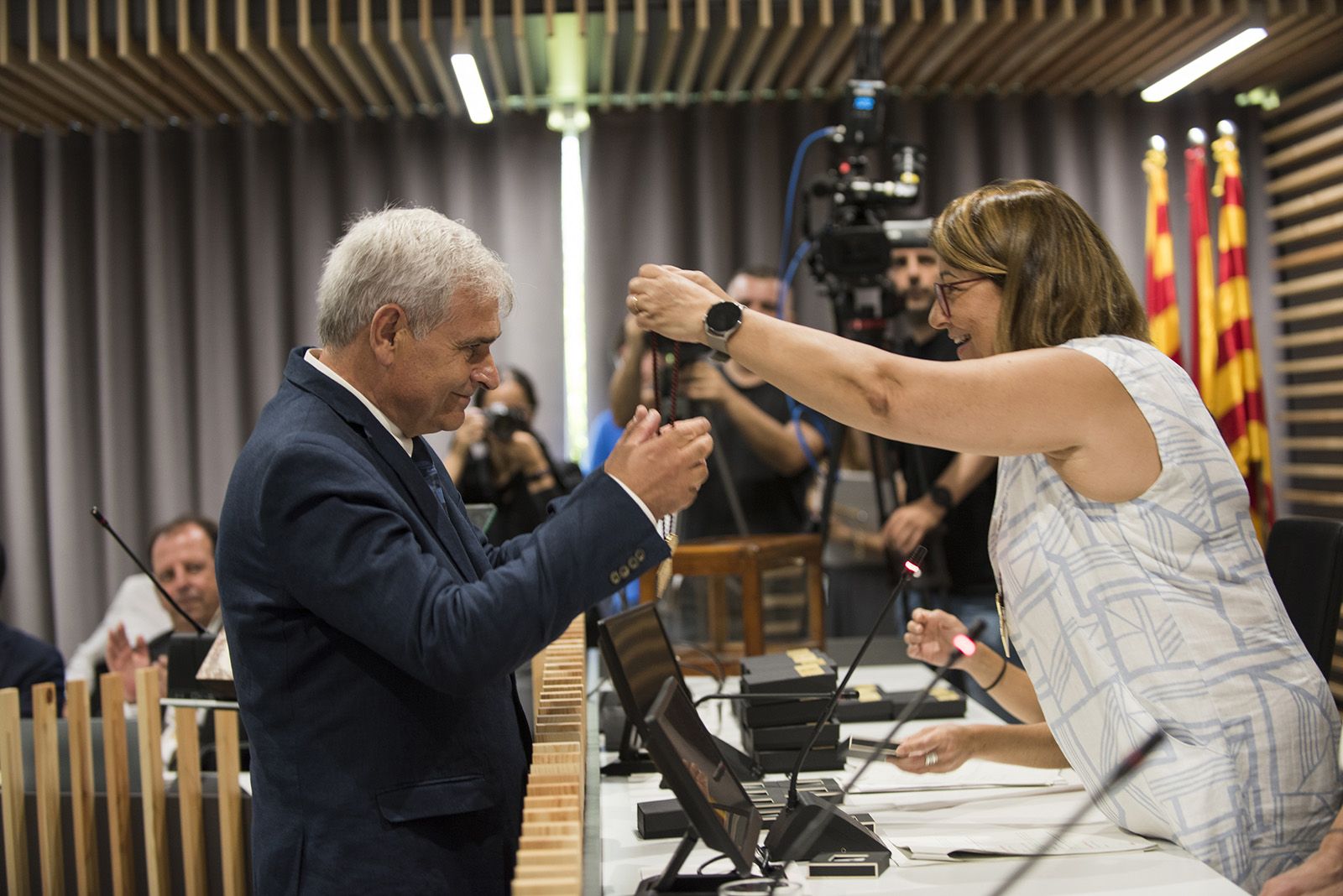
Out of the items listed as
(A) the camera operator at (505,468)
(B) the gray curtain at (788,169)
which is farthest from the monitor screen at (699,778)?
(B) the gray curtain at (788,169)

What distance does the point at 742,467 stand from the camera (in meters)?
3.52

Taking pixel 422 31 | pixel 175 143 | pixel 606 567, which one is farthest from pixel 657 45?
pixel 606 567

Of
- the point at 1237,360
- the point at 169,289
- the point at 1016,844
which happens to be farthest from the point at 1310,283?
the point at 169,289

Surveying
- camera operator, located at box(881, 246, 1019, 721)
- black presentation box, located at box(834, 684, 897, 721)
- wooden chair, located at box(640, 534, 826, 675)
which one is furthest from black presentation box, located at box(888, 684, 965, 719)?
camera operator, located at box(881, 246, 1019, 721)

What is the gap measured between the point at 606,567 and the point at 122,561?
456 centimetres

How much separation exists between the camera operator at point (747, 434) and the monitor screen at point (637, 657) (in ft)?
6.54

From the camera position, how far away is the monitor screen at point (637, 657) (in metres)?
1.14

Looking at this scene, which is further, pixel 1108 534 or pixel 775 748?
pixel 775 748

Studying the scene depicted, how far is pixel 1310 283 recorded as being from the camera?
15.5ft

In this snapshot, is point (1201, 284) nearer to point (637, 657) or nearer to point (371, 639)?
point (637, 657)

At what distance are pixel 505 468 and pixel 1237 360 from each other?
2.89 meters

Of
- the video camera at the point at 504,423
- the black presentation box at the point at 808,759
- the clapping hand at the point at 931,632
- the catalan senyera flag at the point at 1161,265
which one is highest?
the catalan senyera flag at the point at 1161,265

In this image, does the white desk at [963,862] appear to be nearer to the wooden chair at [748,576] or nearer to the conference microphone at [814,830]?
the conference microphone at [814,830]

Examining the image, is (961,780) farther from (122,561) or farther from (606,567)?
(122,561)
